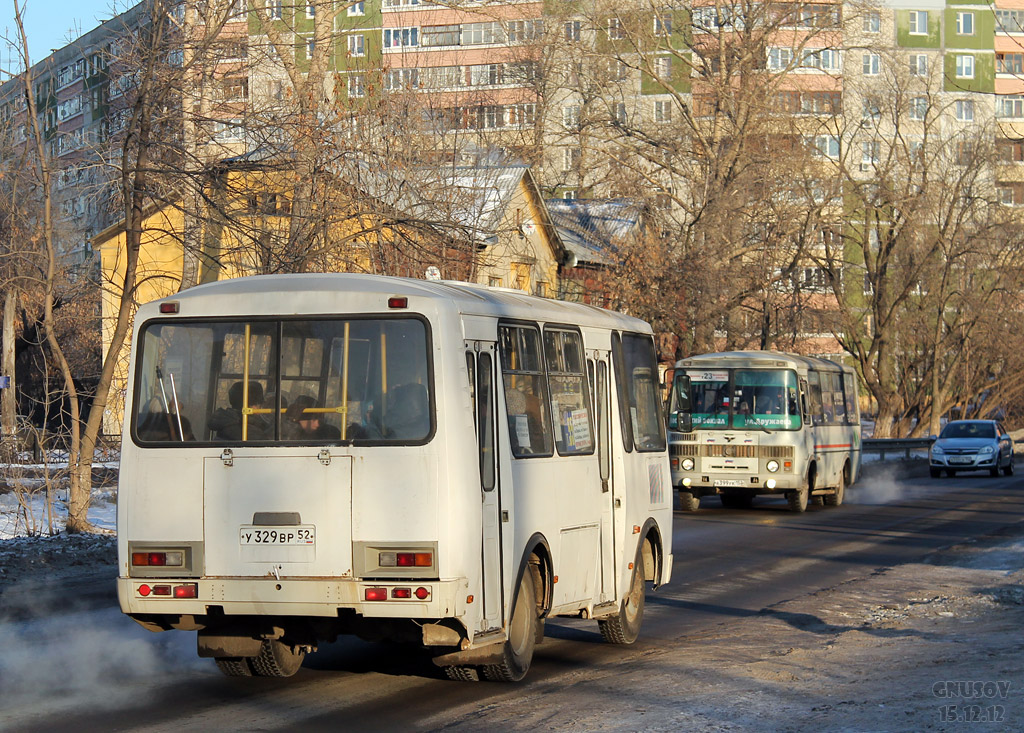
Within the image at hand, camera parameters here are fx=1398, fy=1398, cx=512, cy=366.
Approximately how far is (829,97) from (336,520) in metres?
42.9

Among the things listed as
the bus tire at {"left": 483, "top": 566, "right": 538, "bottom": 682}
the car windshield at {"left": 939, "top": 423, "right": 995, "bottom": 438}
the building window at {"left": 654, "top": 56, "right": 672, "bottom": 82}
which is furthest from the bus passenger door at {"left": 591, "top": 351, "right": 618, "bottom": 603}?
the car windshield at {"left": 939, "top": 423, "right": 995, "bottom": 438}

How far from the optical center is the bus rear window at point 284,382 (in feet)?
26.9

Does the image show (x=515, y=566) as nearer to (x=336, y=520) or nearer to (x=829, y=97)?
(x=336, y=520)

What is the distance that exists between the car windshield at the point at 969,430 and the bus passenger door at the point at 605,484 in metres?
32.9

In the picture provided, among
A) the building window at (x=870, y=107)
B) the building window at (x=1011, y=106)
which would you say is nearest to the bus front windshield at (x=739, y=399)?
the building window at (x=870, y=107)

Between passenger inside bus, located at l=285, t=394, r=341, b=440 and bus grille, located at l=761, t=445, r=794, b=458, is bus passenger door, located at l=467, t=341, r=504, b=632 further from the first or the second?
bus grille, located at l=761, t=445, r=794, b=458

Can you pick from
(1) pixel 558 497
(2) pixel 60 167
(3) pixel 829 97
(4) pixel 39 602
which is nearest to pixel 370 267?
(2) pixel 60 167

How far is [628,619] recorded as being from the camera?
1098 cm

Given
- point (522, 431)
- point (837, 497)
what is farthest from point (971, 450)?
point (522, 431)

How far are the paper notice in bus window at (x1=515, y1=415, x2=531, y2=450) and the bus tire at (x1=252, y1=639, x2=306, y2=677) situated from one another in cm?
205

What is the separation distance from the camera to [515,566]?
8.73 meters

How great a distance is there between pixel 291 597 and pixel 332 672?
1767 mm

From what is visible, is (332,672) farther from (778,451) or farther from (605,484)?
(778,451)

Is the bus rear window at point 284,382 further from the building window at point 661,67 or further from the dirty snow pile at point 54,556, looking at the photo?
the building window at point 661,67
